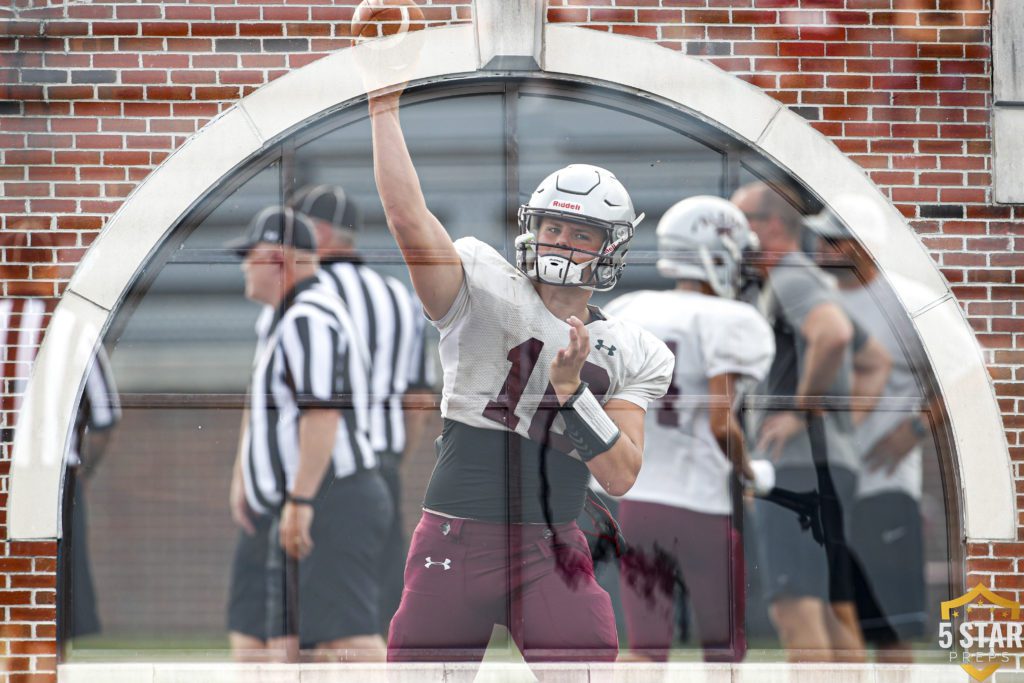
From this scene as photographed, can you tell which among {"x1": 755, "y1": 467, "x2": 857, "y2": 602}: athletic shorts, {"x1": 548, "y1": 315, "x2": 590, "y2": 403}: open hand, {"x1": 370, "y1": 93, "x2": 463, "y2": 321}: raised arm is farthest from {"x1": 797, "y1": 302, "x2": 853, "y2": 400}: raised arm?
{"x1": 370, "y1": 93, "x2": 463, "y2": 321}: raised arm

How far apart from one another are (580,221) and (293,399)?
5.23ft

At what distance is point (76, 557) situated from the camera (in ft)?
16.3

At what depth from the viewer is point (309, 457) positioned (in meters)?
5.04

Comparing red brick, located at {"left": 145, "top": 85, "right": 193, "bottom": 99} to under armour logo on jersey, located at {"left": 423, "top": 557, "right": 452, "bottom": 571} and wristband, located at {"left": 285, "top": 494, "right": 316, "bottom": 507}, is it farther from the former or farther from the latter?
under armour logo on jersey, located at {"left": 423, "top": 557, "right": 452, "bottom": 571}

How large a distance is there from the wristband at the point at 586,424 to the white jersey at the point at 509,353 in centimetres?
5

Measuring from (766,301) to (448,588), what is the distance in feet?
6.63

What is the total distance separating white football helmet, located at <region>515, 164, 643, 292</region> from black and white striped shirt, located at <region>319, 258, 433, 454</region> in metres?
0.59

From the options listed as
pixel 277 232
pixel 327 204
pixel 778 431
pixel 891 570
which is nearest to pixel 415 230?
pixel 327 204

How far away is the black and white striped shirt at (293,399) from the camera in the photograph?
5.04 m

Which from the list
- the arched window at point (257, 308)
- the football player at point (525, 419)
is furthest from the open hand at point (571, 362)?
the arched window at point (257, 308)

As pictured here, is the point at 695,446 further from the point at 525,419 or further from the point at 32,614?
the point at 32,614

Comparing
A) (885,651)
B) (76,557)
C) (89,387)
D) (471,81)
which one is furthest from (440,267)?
(885,651)

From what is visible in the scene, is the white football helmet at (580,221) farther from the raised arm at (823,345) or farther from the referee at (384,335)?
the raised arm at (823,345)

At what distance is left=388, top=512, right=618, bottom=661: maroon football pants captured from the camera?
192 inches
